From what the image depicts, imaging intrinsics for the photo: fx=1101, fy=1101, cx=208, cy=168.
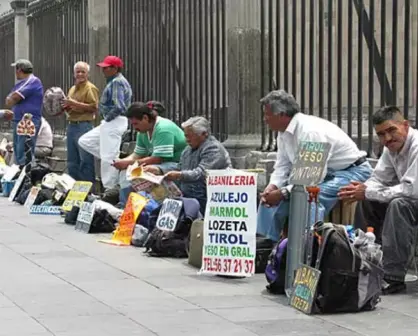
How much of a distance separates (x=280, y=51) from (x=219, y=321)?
486cm

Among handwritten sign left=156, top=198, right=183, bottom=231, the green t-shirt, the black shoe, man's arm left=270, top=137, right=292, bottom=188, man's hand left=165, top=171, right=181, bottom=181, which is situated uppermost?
the green t-shirt

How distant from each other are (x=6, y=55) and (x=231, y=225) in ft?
48.6

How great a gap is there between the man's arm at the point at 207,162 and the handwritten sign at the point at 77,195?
283 centimetres

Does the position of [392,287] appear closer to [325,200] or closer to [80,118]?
[325,200]

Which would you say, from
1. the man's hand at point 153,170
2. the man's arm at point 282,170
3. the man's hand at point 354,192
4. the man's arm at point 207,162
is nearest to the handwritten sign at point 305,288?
the man's hand at point 354,192

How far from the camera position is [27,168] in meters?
15.1

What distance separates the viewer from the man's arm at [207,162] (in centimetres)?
1005

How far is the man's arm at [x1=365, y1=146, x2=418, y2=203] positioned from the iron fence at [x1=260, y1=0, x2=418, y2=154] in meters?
0.77

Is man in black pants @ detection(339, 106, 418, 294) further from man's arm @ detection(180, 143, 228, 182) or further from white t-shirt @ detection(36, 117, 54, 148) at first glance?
white t-shirt @ detection(36, 117, 54, 148)

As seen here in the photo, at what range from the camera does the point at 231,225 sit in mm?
8602

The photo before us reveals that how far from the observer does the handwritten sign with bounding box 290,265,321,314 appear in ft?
23.4

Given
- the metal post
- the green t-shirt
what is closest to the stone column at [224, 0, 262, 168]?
the green t-shirt

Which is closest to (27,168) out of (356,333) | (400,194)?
(400,194)

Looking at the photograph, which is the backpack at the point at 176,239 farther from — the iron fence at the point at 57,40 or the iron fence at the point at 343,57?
the iron fence at the point at 57,40
